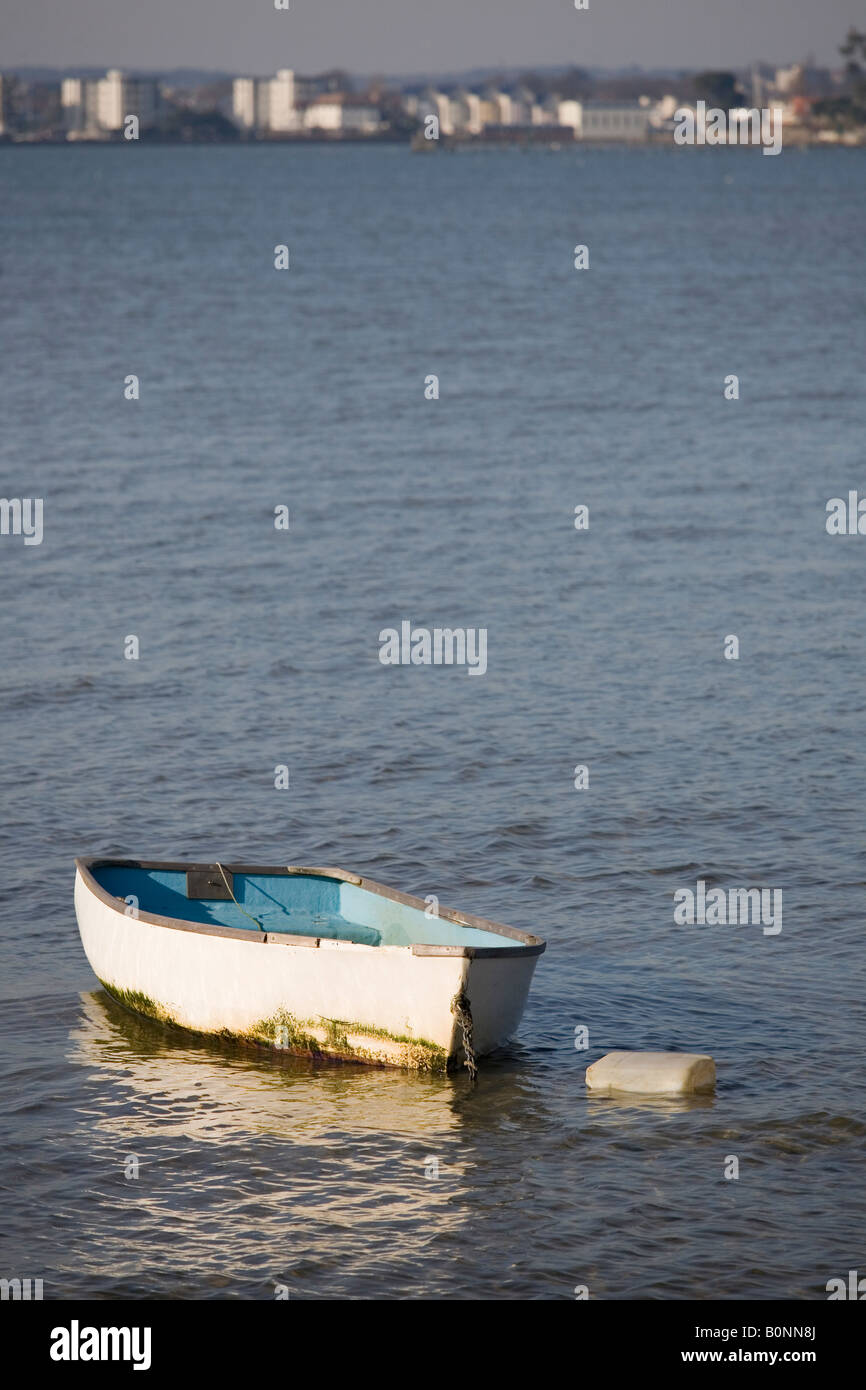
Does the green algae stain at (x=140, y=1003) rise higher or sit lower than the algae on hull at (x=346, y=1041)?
higher

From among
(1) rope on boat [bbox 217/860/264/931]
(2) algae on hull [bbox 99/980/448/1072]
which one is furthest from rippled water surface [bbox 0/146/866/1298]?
(1) rope on boat [bbox 217/860/264/931]

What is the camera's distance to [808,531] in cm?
3950

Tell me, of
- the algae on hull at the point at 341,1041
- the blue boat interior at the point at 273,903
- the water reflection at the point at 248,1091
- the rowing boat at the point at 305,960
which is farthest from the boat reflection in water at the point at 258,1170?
the blue boat interior at the point at 273,903

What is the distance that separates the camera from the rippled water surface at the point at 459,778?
48.2ft

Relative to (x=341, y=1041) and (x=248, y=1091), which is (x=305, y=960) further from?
(x=248, y=1091)

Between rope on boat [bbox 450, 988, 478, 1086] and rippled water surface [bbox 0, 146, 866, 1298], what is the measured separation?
21 cm

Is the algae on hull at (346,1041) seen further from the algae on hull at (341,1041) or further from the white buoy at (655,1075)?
the white buoy at (655,1075)

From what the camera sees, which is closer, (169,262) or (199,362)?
(199,362)

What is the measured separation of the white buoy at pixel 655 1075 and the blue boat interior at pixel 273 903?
108 inches

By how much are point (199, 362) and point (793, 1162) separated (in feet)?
179

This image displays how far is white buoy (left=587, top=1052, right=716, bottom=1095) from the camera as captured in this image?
16359mm
